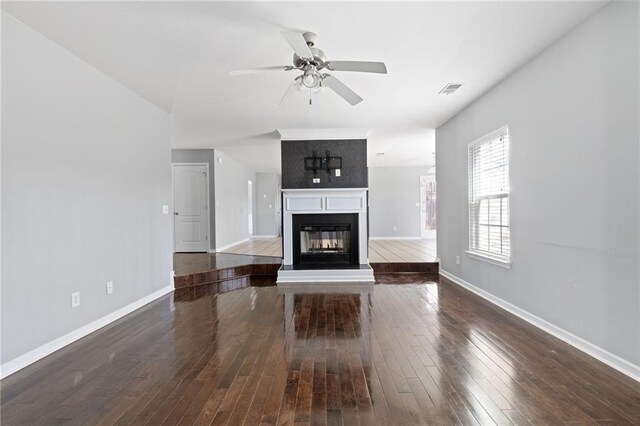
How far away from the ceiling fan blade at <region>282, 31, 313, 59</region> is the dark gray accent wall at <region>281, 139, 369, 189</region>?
3.38 m

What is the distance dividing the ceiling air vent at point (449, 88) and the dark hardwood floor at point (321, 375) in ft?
8.45

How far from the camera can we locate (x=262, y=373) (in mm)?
2291

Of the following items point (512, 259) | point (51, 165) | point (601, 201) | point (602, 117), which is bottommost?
point (512, 259)

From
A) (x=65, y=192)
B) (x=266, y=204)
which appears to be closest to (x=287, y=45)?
(x=65, y=192)

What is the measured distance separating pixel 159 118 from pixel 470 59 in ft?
12.7

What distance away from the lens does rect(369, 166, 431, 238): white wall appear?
10445mm

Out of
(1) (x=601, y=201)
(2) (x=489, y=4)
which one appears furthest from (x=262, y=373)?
(2) (x=489, y=4)

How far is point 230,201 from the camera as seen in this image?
871 cm

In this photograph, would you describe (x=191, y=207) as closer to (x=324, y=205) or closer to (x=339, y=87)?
(x=324, y=205)

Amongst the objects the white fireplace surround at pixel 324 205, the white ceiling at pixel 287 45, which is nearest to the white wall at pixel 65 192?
the white ceiling at pixel 287 45

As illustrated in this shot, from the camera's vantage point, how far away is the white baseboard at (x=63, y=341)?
236cm

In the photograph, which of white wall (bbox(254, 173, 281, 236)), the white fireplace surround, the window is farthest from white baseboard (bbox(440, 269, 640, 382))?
white wall (bbox(254, 173, 281, 236))

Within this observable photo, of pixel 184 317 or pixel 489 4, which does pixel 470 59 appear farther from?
pixel 184 317

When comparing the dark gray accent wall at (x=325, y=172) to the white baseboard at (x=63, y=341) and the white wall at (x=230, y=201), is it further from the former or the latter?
the white baseboard at (x=63, y=341)
